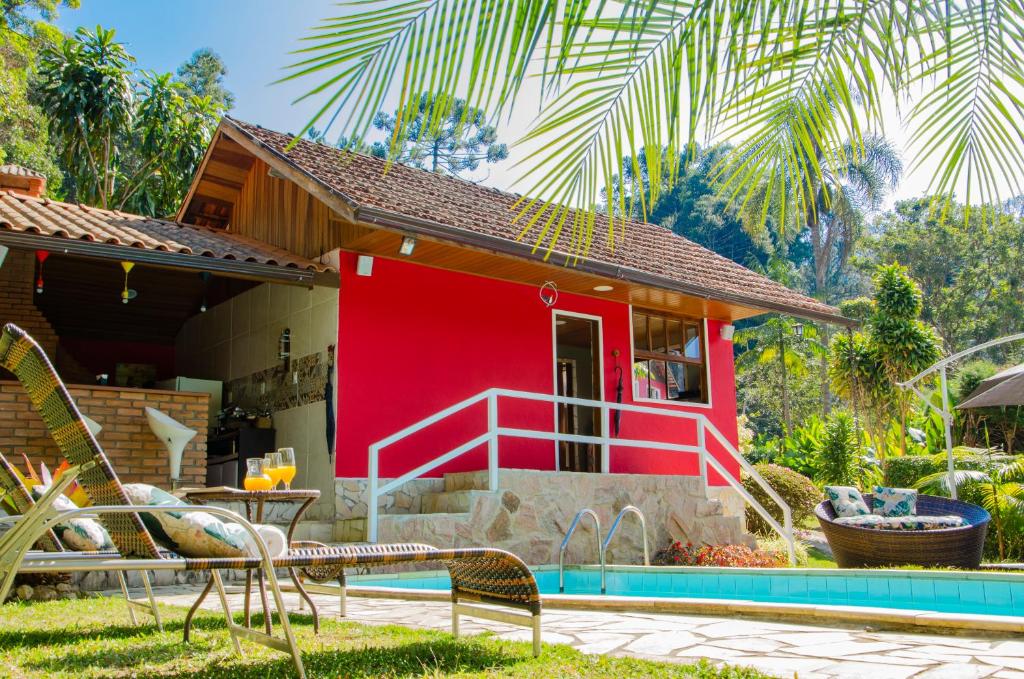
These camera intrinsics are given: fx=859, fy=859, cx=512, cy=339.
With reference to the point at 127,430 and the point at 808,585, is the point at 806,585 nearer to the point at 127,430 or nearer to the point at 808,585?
the point at 808,585

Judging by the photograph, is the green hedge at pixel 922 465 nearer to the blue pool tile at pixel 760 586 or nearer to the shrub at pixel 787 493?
the shrub at pixel 787 493

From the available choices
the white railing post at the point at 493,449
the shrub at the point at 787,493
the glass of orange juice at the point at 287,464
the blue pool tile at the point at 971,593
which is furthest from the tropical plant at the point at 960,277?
the glass of orange juice at the point at 287,464

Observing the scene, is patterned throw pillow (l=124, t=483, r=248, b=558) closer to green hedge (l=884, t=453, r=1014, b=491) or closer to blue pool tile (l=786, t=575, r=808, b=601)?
blue pool tile (l=786, t=575, r=808, b=601)

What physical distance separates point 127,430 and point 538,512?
415 centimetres

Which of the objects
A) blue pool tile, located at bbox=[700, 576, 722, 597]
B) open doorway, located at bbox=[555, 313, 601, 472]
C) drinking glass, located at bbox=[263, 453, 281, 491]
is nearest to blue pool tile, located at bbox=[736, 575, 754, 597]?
blue pool tile, located at bbox=[700, 576, 722, 597]

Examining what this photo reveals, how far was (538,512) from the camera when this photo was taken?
888 centimetres

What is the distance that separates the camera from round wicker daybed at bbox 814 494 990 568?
7.63 meters

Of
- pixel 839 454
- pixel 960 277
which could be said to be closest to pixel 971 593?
pixel 839 454

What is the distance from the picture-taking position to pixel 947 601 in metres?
5.66

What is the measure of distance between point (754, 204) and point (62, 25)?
29.2 meters

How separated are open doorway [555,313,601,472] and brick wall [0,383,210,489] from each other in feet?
14.7

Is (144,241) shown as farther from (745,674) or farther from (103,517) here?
(745,674)

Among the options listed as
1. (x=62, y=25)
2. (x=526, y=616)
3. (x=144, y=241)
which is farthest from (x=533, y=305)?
(x=62, y=25)

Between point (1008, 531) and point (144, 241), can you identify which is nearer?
point (144, 241)
